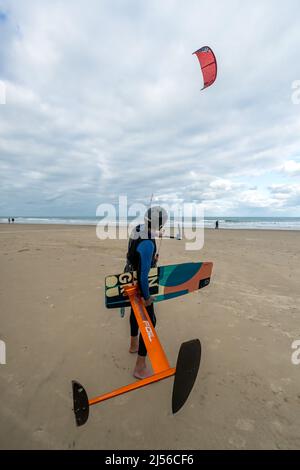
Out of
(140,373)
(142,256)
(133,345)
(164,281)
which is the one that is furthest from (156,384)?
(142,256)

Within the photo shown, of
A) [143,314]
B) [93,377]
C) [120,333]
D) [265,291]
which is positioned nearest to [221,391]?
[143,314]

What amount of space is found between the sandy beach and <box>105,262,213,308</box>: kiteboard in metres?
0.72

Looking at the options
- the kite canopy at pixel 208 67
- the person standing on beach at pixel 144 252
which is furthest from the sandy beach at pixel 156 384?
the kite canopy at pixel 208 67

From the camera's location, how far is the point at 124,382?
281 centimetres

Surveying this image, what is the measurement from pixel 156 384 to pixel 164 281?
4.68 ft

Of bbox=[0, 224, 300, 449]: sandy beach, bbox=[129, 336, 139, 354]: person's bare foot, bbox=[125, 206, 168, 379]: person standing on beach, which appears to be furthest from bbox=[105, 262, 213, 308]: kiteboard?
bbox=[0, 224, 300, 449]: sandy beach

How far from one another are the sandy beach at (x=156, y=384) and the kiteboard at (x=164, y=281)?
722mm

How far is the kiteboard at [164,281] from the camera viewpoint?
3.22 metres

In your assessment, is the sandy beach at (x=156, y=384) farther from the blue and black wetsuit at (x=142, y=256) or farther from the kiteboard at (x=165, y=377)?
the blue and black wetsuit at (x=142, y=256)

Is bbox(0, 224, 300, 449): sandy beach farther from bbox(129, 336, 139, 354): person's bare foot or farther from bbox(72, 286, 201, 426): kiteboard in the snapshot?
bbox(72, 286, 201, 426): kiteboard

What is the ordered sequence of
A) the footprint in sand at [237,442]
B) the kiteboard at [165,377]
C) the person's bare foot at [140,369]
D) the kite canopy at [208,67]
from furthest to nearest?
1. the kite canopy at [208,67]
2. the person's bare foot at [140,369]
3. the footprint in sand at [237,442]
4. the kiteboard at [165,377]

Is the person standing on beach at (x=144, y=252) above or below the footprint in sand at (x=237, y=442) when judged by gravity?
above

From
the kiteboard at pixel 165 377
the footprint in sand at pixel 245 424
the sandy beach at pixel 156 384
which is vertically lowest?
the footprint in sand at pixel 245 424

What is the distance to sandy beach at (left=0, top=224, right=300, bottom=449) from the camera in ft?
7.06
